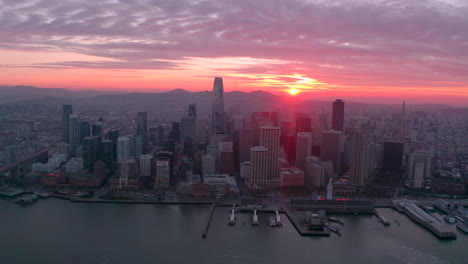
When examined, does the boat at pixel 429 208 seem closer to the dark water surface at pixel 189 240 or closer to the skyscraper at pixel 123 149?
the dark water surface at pixel 189 240

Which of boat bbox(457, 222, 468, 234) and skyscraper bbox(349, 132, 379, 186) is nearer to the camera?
boat bbox(457, 222, 468, 234)

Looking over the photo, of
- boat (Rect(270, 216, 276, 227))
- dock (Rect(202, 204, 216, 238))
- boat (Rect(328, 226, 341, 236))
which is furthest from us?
boat (Rect(270, 216, 276, 227))

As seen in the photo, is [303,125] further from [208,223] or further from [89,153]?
[208,223]

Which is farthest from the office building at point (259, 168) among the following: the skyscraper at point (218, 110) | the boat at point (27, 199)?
the skyscraper at point (218, 110)

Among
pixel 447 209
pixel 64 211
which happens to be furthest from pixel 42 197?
pixel 447 209

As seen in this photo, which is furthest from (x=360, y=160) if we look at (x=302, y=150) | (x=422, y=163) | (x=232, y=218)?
(x=232, y=218)

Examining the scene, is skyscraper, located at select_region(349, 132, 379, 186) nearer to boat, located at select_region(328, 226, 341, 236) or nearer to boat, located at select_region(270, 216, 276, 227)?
boat, located at select_region(328, 226, 341, 236)

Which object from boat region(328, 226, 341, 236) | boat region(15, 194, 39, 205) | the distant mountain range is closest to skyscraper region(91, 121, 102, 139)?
boat region(15, 194, 39, 205)
